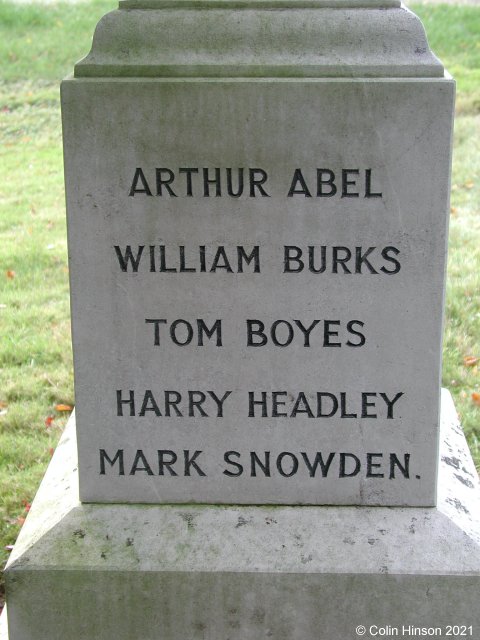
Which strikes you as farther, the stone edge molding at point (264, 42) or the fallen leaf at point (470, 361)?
the fallen leaf at point (470, 361)

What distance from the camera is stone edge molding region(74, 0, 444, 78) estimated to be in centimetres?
228

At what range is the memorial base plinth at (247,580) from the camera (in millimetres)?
2336

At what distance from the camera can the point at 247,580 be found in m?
2.35

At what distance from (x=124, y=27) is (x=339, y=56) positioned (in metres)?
0.57

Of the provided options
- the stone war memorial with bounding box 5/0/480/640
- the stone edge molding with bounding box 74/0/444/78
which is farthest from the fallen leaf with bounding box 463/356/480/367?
the stone edge molding with bounding box 74/0/444/78

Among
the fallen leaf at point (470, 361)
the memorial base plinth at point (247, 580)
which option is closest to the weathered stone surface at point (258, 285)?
the memorial base plinth at point (247, 580)

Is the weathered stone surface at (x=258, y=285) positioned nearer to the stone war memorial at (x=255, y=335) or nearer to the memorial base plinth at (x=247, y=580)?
the stone war memorial at (x=255, y=335)

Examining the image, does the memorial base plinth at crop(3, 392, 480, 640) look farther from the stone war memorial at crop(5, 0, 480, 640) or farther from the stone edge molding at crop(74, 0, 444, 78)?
the stone edge molding at crop(74, 0, 444, 78)

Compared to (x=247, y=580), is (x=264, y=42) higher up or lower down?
higher up

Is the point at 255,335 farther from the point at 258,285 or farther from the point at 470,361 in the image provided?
the point at 470,361

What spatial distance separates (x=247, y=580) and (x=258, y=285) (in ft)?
2.57

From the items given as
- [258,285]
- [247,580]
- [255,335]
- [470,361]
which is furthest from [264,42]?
[470,361]

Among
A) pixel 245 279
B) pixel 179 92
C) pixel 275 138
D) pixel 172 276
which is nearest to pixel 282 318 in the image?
pixel 245 279

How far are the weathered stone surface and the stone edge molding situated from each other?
49 millimetres
